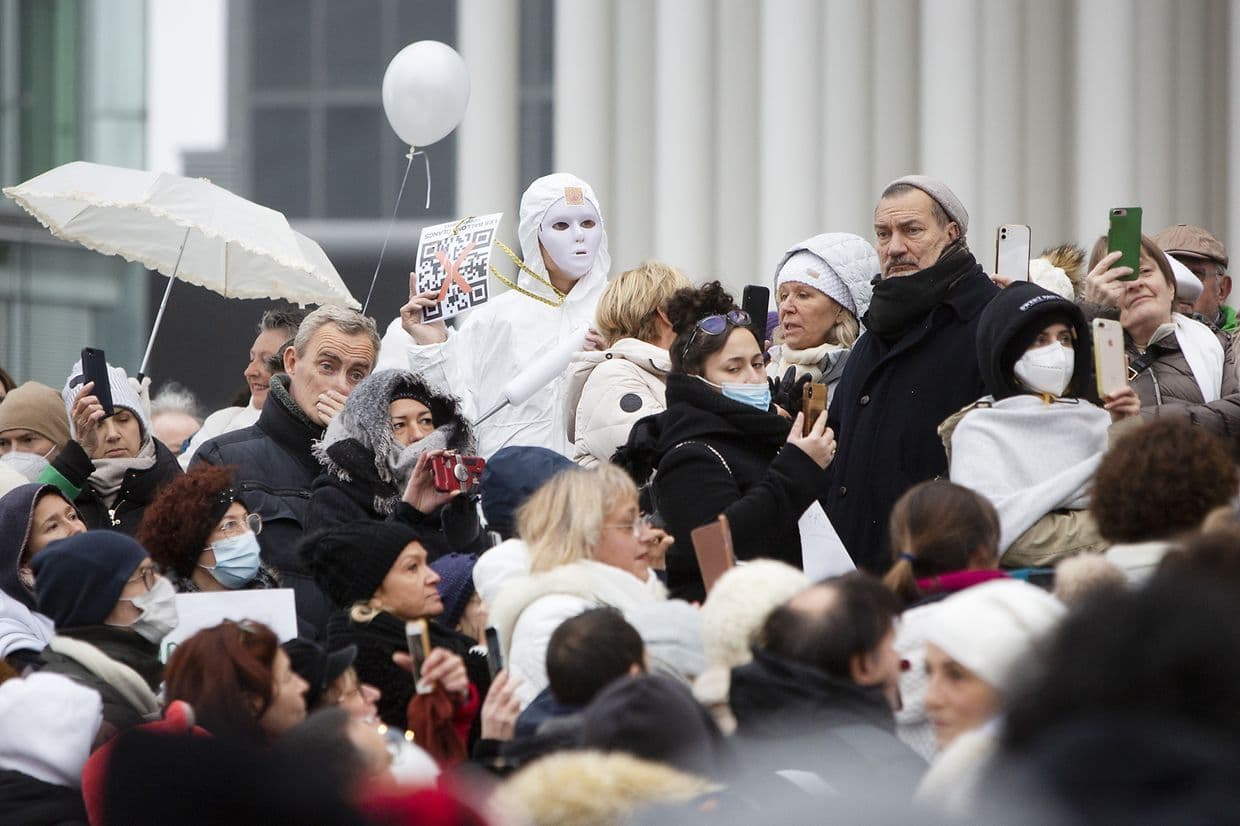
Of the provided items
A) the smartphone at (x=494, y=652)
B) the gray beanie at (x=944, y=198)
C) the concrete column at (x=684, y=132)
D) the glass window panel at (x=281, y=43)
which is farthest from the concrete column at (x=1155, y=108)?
the glass window panel at (x=281, y=43)

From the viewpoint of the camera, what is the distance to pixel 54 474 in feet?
25.2

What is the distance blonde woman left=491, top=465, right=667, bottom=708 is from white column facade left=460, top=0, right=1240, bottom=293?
609 cm

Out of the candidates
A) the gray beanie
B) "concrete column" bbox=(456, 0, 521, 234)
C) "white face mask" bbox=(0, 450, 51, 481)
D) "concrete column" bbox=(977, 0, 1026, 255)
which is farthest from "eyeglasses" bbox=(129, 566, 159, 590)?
"concrete column" bbox=(977, 0, 1026, 255)

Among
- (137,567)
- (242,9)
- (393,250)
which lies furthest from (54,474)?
(242,9)

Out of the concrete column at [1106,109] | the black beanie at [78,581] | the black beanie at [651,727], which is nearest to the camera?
the black beanie at [651,727]

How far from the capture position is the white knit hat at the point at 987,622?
4289 millimetres

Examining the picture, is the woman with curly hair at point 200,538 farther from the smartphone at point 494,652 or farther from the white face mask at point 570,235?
the white face mask at point 570,235

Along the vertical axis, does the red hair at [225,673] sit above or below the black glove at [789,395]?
below

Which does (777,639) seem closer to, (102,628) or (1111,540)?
(1111,540)

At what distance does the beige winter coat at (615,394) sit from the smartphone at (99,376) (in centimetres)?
184

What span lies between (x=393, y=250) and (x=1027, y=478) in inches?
441

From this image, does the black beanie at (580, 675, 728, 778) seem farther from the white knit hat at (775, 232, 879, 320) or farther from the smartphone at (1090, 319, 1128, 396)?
the white knit hat at (775, 232, 879, 320)

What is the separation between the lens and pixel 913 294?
6812 millimetres

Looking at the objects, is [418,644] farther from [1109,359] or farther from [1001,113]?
[1001,113]
